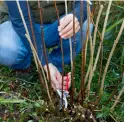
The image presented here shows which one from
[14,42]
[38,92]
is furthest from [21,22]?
[38,92]

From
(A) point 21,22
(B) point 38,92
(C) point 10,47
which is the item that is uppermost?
(A) point 21,22

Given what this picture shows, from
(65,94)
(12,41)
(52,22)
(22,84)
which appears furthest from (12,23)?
(65,94)

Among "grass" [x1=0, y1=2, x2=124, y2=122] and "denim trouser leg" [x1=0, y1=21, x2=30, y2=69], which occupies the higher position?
"denim trouser leg" [x1=0, y1=21, x2=30, y2=69]

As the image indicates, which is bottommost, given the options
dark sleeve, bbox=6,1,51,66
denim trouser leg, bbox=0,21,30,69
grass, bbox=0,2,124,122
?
grass, bbox=0,2,124,122

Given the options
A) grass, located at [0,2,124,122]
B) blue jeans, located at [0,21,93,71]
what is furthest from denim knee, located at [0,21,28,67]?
grass, located at [0,2,124,122]

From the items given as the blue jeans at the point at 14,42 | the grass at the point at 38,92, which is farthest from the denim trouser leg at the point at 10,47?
the grass at the point at 38,92

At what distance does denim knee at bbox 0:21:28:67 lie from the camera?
5.90 ft

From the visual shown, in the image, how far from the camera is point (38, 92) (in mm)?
1854

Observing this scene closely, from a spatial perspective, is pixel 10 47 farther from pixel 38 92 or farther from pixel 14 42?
pixel 38 92

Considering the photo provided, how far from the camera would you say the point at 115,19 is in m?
2.03

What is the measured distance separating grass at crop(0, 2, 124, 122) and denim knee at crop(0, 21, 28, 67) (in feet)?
0.53

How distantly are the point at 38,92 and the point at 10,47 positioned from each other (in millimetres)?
292

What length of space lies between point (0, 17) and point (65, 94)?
69cm

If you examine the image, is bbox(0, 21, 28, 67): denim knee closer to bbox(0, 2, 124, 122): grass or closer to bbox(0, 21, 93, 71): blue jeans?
bbox(0, 21, 93, 71): blue jeans
